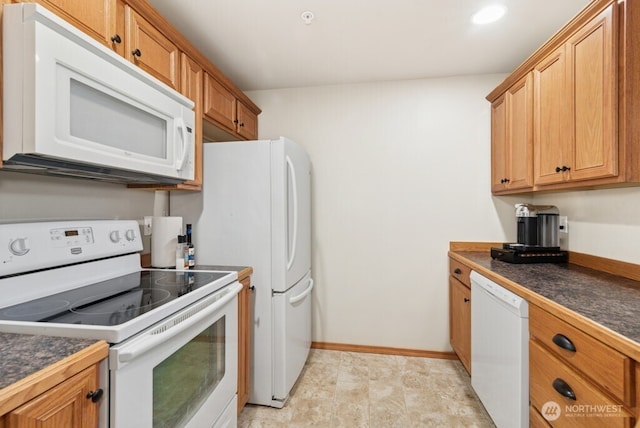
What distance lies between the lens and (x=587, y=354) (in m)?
1.00

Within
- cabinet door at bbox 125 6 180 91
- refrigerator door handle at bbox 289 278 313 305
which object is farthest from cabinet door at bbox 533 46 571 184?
cabinet door at bbox 125 6 180 91

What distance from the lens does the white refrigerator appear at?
1.95 m

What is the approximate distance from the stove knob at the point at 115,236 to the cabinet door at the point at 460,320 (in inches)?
84.0

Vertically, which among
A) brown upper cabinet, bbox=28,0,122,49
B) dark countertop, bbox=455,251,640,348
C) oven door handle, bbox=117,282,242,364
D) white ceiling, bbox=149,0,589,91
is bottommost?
oven door handle, bbox=117,282,242,364

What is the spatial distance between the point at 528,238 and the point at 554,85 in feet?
3.17

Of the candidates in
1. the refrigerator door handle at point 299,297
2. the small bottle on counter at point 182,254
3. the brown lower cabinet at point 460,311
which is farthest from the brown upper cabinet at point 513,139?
the small bottle on counter at point 182,254

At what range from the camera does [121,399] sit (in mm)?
857

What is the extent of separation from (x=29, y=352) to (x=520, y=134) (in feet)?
8.61

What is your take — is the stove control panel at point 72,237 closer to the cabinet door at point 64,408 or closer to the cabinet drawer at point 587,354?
the cabinet door at point 64,408

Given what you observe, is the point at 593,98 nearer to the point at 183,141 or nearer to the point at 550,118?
the point at 550,118

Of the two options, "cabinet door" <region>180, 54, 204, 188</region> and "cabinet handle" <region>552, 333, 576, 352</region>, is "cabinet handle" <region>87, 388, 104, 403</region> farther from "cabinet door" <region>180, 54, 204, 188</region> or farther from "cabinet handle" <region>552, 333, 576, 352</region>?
"cabinet handle" <region>552, 333, 576, 352</region>

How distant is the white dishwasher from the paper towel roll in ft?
5.84

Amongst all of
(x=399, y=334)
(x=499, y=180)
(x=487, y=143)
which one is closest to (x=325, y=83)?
(x=487, y=143)

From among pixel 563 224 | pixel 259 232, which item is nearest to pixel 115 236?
pixel 259 232
